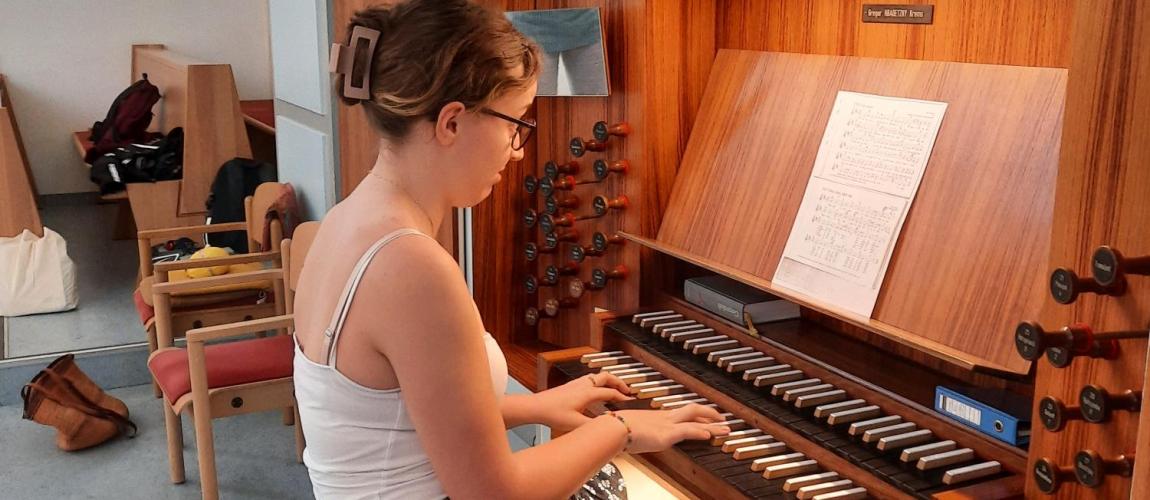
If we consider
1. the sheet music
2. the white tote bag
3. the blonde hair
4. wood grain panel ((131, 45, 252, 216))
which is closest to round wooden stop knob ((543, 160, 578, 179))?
the sheet music

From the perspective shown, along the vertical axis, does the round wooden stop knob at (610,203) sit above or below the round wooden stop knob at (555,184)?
below

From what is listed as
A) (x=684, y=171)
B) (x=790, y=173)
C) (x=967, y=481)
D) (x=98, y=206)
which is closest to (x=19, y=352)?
(x=98, y=206)

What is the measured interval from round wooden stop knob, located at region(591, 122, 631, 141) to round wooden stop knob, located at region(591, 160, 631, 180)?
0.05m

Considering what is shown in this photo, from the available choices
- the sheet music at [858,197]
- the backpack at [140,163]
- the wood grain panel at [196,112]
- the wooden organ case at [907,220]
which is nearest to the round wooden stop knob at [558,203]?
the wooden organ case at [907,220]

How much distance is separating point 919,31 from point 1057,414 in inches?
31.8

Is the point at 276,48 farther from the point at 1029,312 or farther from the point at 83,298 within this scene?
the point at 1029,312

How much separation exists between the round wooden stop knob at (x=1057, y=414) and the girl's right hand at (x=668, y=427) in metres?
0.50

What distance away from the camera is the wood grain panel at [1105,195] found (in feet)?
4.13

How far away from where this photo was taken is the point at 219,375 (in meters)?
3.25

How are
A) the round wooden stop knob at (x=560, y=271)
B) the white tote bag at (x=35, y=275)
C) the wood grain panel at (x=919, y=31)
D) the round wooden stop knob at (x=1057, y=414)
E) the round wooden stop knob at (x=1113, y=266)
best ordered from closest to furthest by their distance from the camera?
the round wooden stop knob at (x=1113, y=266) < the round wooden stop knob at (x=1057, y=414) < the wood grain panel at (x=919, y=31) < the round wooden stop knob at (x=560, y=271) < the white tote bag at (x=35, y=275)

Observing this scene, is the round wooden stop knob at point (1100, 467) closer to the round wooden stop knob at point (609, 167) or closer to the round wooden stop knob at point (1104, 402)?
the round wooden stop knob at point (1104, 402)

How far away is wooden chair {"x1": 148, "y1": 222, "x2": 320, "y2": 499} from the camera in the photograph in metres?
3.13

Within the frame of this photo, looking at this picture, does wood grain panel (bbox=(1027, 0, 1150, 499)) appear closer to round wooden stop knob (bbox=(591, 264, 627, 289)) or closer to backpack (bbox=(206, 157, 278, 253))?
round wooden stop knob (bbox=(591, 264, 627, 289))

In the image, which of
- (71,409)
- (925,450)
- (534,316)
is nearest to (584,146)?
(534,316)
